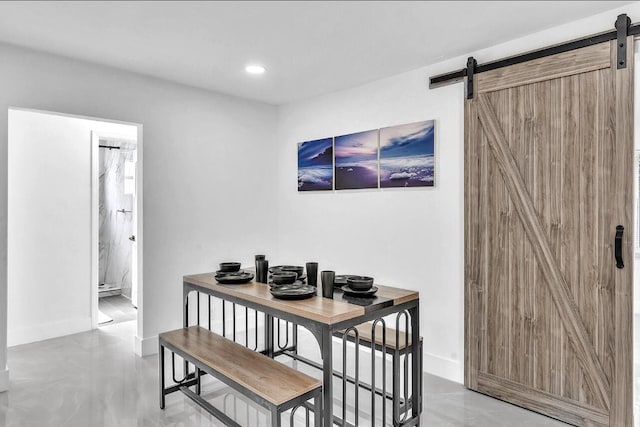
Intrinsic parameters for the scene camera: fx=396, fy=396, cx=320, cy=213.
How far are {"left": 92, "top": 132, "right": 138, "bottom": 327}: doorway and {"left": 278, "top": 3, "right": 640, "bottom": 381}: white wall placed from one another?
2.75 meters

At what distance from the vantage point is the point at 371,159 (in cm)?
370

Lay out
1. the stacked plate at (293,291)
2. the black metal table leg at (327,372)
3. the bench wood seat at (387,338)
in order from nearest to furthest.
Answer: the black metal table leg at (327,372), the stacked plate at (293,291), the bench wood seat at (387,338)

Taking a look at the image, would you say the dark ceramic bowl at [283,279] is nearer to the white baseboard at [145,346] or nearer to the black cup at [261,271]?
the black cup at [261,271]

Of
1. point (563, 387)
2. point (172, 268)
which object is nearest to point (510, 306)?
point (563, 387)

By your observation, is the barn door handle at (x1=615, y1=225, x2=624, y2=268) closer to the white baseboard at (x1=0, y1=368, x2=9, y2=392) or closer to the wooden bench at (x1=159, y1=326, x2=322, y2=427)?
the wooden bench at (x1=159, y1=326, x2=322, y2=427)

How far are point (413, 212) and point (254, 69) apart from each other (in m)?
1.83

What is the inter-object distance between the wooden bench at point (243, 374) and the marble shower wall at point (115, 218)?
3.33 m

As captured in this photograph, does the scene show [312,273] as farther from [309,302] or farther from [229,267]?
[229,267]

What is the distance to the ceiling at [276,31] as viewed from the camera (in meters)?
2.30

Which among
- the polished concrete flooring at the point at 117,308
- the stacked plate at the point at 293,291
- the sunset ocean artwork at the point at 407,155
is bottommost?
the polished concrete flooring at the point at 117,308

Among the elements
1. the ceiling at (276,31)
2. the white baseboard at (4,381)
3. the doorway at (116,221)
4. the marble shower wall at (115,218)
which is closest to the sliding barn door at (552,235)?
the ceiling at (276,31)

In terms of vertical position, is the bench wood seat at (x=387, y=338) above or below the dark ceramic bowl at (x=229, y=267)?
below

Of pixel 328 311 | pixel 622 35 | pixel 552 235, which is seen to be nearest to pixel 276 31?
pixel 328 311

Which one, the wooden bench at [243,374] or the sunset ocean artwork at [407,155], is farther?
the sunset ocean artwork at [407,155]
